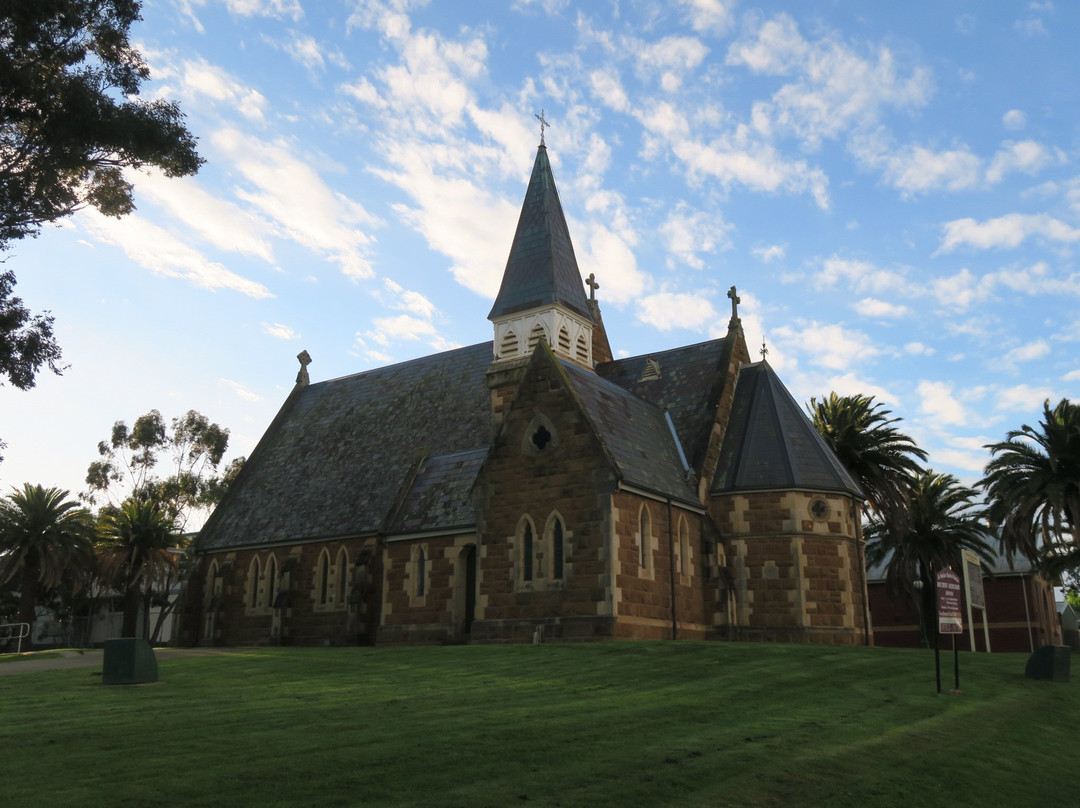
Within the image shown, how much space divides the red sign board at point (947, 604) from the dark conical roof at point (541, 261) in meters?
20.4

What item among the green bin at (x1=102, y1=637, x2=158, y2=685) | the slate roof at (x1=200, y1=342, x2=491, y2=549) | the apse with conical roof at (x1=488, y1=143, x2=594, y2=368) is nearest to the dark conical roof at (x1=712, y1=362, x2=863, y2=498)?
the apse with conical roof at (x1=488, y1=143, x2=594, y2=368)

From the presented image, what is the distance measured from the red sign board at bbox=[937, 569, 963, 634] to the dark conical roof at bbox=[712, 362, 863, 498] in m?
11.7

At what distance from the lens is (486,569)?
96.7 feet

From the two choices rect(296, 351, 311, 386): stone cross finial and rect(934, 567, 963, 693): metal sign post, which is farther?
rect(296, 351, 311, 386): stone cross finial

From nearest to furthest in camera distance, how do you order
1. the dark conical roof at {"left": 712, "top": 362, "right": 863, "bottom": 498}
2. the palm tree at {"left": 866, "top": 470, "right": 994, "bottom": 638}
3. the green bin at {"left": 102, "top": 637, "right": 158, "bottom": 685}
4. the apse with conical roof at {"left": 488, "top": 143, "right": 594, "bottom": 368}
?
the green bin at {"left": 102, "top": 637, "right": 158, "bottom": 685} < the dark conical roof at {"left": 712, "top": 362, "right": 863, "bottom": 498} < the apse with conical roof at {"left": 488, "top": 143, "right": 594, "bottom": 368} < the palm tree at {"left": 866, "top": 470, "right": 994, "bottom": 638}

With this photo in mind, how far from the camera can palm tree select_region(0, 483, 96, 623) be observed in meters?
50.0

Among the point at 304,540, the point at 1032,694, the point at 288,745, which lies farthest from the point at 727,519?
the point at 288,745

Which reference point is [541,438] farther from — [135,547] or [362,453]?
[135,547]

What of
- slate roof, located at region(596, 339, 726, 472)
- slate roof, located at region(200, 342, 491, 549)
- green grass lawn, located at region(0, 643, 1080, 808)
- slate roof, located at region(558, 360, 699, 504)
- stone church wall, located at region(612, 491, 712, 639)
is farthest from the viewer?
slate roof, located at region(200, 342, 491, 549)

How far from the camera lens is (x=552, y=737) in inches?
478

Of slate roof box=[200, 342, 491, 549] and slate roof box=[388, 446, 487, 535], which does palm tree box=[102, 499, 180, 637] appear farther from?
slate roof box=[388, 446, 487, 535]

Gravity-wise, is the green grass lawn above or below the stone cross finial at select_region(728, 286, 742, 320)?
below

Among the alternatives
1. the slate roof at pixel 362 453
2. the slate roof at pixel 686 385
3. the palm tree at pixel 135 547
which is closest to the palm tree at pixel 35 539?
the palm tree at pixel 135 547

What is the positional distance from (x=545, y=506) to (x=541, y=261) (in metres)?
13.1
